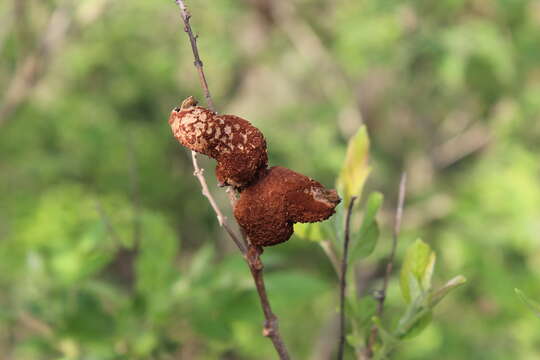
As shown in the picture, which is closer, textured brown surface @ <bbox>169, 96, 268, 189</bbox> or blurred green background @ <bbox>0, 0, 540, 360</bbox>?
textured brown surface @ <bbox>169, 96, 268, 189</bbox>

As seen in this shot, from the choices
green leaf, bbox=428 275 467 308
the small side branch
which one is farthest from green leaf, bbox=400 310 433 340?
the small side branch

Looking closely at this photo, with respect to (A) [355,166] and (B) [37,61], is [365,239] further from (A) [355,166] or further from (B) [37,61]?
(B) [37,61]

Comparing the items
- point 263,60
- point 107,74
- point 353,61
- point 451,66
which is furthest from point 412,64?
point 107,74

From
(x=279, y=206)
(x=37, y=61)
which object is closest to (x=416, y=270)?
(x=279, y=206)

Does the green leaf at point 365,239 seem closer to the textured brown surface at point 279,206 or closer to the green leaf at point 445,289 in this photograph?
the green leaf at point 445,289

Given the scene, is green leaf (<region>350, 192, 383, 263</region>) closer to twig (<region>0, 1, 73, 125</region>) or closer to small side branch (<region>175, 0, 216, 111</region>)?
small side branch (<region>175, 0, 216, 111</region>)

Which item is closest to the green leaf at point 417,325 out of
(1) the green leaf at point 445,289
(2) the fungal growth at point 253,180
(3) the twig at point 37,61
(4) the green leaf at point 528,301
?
(1) the green leaf at point 445,289

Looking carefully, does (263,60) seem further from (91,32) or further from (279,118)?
(91,32)
